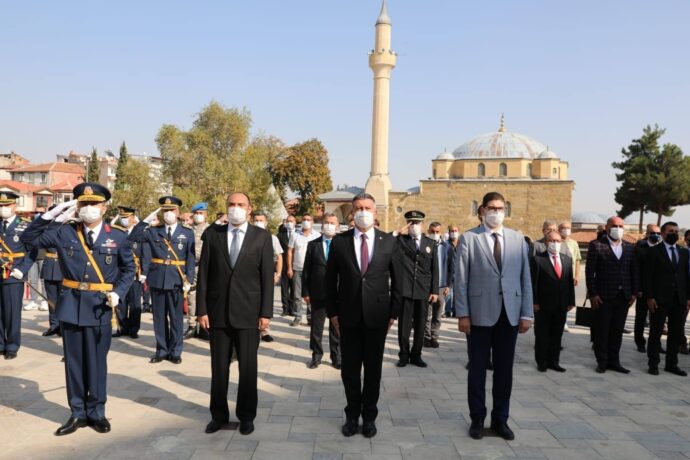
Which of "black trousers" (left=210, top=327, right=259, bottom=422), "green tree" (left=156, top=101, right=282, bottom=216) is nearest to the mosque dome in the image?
"green tree" (left=156, top=101, right=282, bottom=216)

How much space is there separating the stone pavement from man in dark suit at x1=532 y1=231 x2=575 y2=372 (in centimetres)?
31

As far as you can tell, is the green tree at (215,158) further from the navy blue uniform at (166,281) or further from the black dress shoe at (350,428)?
the black dress shoe at (350,428)

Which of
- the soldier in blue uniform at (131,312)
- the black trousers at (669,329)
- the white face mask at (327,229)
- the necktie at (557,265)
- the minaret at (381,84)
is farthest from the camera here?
the minaret at (381,84)

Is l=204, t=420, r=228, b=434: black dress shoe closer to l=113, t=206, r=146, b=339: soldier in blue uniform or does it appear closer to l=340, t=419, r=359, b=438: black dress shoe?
l=340, t=419, r=359, b=438: black dress shoe

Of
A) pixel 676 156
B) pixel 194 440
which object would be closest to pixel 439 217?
pixel 676 156

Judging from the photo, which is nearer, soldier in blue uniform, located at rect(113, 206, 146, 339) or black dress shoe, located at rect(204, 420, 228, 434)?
black dress shoe, located at rect(204, 420, 228, 434)

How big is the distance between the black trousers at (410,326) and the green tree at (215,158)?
31.8m

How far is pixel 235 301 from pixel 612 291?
5523 millimetres

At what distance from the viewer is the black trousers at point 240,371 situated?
15.5 ft

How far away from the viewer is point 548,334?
293 inches

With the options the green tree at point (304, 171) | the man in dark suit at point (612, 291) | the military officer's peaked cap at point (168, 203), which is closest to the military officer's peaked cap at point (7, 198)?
the military officer's peaked cap at point (168, 203)

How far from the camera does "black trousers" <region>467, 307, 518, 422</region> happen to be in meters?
4.75

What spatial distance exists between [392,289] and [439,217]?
163 ft

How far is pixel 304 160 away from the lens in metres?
55.1
